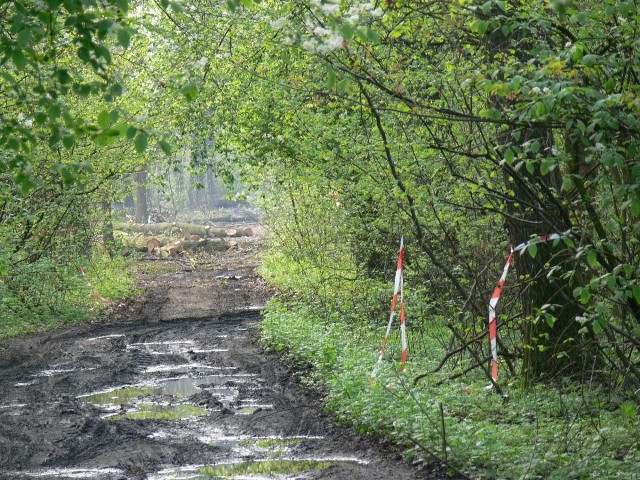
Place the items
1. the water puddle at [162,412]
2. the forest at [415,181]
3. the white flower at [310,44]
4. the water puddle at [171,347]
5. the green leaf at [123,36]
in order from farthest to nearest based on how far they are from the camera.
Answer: the water puddle at [171,347]
the water puddle at [162,412]
the white flower at [310,44]
the forest at [415,181]
the green leaf at [123,36]

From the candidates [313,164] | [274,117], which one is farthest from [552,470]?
[274,117]

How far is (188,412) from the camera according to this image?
9.83 metres

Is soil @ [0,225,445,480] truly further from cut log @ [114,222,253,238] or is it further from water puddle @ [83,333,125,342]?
cut log @ [114,222,253,238]

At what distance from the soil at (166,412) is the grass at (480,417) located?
0.30 meters

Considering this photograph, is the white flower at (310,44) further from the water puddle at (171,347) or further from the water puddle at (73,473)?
the water puddle at (171,347)

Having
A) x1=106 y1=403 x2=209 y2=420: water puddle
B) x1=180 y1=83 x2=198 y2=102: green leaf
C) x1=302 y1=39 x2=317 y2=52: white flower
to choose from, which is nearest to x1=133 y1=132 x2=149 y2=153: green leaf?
x1=180 y1=83 x2=198 y2=102: green leaf

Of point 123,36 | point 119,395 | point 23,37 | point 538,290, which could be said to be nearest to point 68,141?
point 23,37

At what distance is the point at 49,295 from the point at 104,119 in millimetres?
15447

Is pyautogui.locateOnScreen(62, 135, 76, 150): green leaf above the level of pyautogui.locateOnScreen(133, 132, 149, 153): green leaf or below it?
above

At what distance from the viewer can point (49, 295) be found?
19.3 metres

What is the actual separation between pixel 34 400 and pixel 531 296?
601 cm

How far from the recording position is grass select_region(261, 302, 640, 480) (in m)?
6.82

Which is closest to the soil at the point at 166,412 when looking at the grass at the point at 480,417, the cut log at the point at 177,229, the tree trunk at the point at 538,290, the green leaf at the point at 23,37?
the grass at the point at 480,417

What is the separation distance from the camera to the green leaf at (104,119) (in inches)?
185
